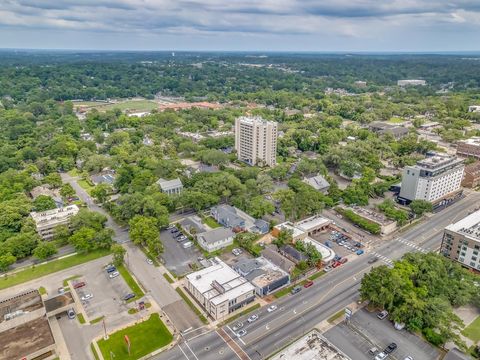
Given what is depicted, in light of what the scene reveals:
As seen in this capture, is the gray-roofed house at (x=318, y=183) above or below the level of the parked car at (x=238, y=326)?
above

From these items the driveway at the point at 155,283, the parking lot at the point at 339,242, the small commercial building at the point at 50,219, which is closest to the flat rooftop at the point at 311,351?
the driveway at the point at 155,283

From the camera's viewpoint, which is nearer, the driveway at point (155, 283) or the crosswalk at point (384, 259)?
the driveway at point (155, 283)

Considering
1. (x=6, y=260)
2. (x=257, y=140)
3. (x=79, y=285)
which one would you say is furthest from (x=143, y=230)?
(x=257, y=140)

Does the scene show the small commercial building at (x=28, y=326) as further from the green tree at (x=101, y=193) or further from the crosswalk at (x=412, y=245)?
the crosswalk at (x=412, y=245)

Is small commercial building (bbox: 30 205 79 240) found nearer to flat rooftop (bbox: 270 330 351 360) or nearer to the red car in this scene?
the red car

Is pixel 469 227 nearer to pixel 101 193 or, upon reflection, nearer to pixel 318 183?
pixel 318 183

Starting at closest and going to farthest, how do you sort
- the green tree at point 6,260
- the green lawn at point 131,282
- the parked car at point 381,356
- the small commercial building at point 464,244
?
the parked car at point 381,356 → the green lawn at point 131,282 → the small commercial building at point 464,244 → the green tree at point 6,260
